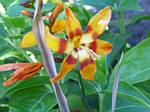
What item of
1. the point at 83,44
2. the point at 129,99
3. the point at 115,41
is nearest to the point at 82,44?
the point at 83,44

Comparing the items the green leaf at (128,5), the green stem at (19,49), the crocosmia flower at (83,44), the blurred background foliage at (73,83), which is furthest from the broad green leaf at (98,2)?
the crocosmia flower at (83,44)

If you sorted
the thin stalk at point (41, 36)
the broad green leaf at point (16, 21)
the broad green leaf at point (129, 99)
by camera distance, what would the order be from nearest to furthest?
1. the thin stalk at point (41, 36)
2. the broad green leaf at point (129, 99)
3. the broad green leaf at point (16, 21)

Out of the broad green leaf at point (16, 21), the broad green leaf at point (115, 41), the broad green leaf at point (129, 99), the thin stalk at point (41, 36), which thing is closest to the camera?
the thin stalk at point (41, 36)

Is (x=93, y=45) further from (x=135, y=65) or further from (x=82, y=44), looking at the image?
(x=135, y=65)

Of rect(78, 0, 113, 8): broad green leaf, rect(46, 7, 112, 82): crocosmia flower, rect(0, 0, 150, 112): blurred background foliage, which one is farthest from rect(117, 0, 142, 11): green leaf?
rect(46, 7, 112, 82): crocosmia flower

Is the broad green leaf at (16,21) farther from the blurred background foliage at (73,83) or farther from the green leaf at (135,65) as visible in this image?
the green leaf at (135,65)

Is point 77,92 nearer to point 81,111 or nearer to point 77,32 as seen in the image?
point 81,111

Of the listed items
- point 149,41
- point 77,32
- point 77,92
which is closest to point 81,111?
point 77,92
